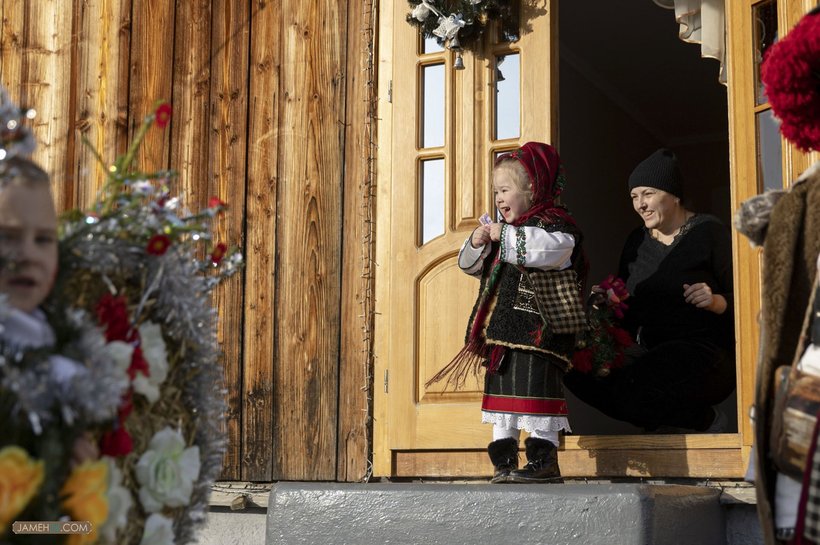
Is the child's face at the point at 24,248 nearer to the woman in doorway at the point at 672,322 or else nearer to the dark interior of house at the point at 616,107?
the woman in doorway at the point at 672,322

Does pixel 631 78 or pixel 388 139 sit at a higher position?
pixel 631 78

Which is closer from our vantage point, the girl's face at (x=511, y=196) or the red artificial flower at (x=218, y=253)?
the red artificial flower at (x=218, y=253)

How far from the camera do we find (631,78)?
7930 millimetres

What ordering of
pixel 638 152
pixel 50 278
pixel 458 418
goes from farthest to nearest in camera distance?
pixel 638 152, pixel 458 418, pixel 50 278

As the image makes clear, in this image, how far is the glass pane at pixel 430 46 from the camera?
4.79m

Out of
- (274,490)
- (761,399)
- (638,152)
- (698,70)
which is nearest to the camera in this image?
(761,399)

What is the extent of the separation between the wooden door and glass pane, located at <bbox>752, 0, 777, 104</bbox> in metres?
0.86

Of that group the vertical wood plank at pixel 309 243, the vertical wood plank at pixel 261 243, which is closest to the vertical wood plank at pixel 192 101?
the vertical wood plank at pixel 261 243

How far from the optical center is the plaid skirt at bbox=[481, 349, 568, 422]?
12.3 feet

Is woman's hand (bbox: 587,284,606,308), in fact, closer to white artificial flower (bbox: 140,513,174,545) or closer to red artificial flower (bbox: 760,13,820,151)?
red artificial flower (bbox: 760,13,820,151)

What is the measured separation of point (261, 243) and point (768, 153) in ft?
7.41

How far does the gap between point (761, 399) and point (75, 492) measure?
134 centimetres

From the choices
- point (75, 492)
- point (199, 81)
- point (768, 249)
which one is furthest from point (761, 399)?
point (199, 81)

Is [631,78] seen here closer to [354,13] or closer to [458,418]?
[354,13]
